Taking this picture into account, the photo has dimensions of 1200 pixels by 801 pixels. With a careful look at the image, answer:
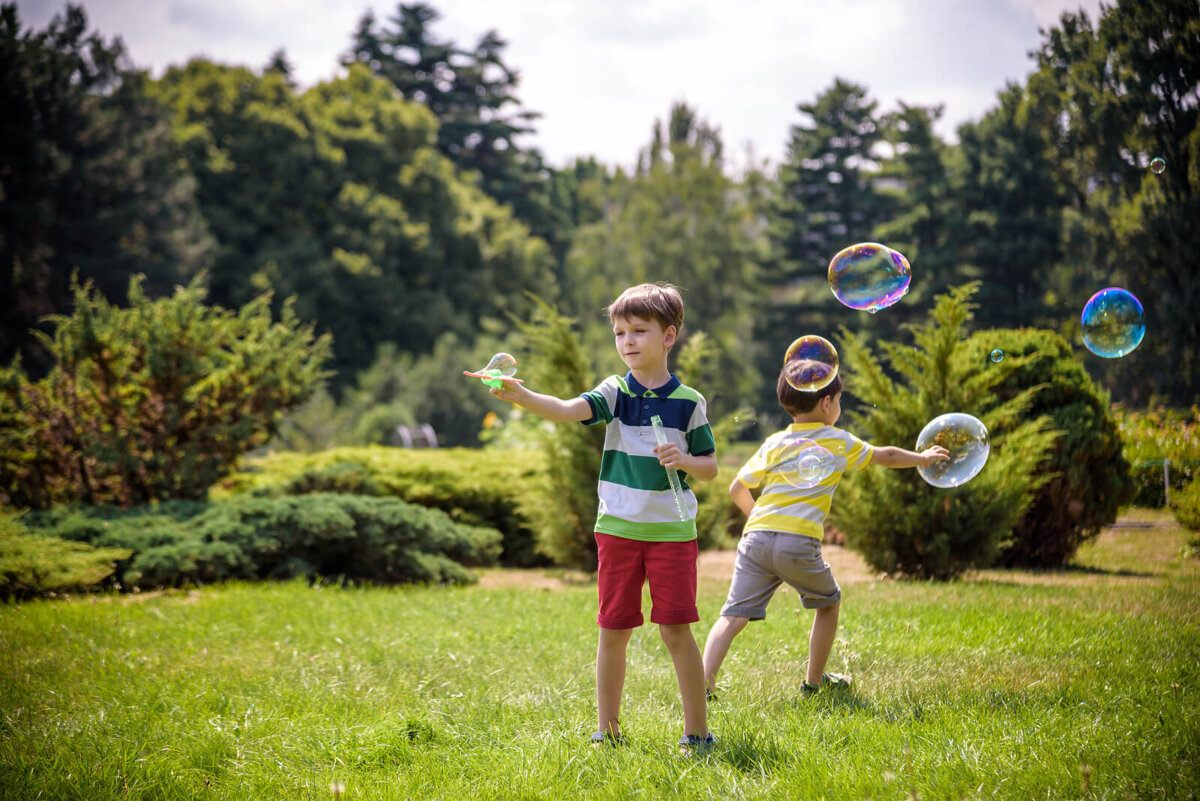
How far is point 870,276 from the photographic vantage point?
16.8ft

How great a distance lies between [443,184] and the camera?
37.5 meters

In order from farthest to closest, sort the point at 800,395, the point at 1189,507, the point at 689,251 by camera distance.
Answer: the point at 689,251, the point at 1189,507, the point at 800,395

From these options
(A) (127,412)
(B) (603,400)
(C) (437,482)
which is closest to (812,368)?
(B) (603,400)

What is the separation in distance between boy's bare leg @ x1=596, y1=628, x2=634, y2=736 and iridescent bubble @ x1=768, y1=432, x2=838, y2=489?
106 centimetres

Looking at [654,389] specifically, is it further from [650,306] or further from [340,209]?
[340,209]

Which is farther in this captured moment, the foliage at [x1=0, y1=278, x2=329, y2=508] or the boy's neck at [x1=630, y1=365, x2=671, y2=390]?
the foliage at [x1=0, y1=278, x2=329, y2=508]

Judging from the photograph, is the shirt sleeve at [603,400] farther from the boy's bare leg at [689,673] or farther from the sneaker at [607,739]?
the sneaker at [607,739]

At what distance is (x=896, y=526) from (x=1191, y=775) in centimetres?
449

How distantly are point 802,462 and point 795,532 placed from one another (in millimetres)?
321

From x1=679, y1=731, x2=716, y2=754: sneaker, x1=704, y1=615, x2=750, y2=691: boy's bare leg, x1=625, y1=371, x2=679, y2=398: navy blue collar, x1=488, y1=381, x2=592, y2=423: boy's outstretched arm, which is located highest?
x1=625, y1=371, x2=679, y2=398: navy blue collar

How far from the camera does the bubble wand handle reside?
3.12 m

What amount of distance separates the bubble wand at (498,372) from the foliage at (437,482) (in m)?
6.05

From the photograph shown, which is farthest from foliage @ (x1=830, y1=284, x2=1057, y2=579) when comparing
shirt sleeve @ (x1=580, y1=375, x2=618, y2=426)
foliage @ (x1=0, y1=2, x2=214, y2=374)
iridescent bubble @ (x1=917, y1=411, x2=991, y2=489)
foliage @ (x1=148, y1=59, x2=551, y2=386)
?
foliage @ (x1=148, y1=59, x2=551, y2=386)

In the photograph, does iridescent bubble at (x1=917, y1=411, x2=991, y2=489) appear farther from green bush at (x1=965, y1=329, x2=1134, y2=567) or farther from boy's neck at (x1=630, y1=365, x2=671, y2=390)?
green bush at (x1=965, y1=329, x2=1134, y2=567)
